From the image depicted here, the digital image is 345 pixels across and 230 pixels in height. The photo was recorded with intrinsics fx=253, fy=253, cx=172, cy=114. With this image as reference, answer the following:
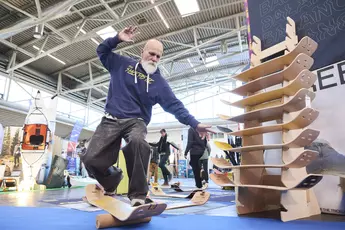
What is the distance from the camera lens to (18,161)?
29.7 ft

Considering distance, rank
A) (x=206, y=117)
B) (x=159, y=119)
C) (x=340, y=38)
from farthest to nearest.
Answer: (x=159, y=119), (x=206, y=117), (x=340, y=38)

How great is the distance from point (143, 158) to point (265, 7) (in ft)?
7.55

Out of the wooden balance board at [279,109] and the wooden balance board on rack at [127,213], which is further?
the wooden balance board at [279,109]

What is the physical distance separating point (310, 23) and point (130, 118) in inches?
79.2

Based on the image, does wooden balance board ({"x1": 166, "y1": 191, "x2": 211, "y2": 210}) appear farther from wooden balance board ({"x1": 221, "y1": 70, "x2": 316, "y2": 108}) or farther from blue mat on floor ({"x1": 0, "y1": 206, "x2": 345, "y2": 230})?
wooden balance board ({"x1": 221, "y1": 70, "x2": 316, "y2": 108})

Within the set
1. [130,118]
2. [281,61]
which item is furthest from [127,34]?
[281,61]

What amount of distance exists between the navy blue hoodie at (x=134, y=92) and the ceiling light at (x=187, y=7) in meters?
6.73

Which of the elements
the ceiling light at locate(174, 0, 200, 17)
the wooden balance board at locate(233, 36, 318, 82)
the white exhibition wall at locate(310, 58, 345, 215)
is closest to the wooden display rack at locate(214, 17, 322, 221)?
the wooden balance board at locate(233, 36, 318, 82)

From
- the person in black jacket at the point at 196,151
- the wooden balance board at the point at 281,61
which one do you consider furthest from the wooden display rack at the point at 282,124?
the person in black jacket at the point at 196,151

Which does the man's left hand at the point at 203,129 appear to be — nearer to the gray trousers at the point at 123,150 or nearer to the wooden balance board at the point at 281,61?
the gray trousers at the point at 123,150

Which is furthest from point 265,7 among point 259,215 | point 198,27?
point 198,27

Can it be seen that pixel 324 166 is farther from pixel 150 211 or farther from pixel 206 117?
pixel 206 117

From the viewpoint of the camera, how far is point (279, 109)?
2.05 meters

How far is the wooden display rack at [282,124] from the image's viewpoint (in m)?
1.90
